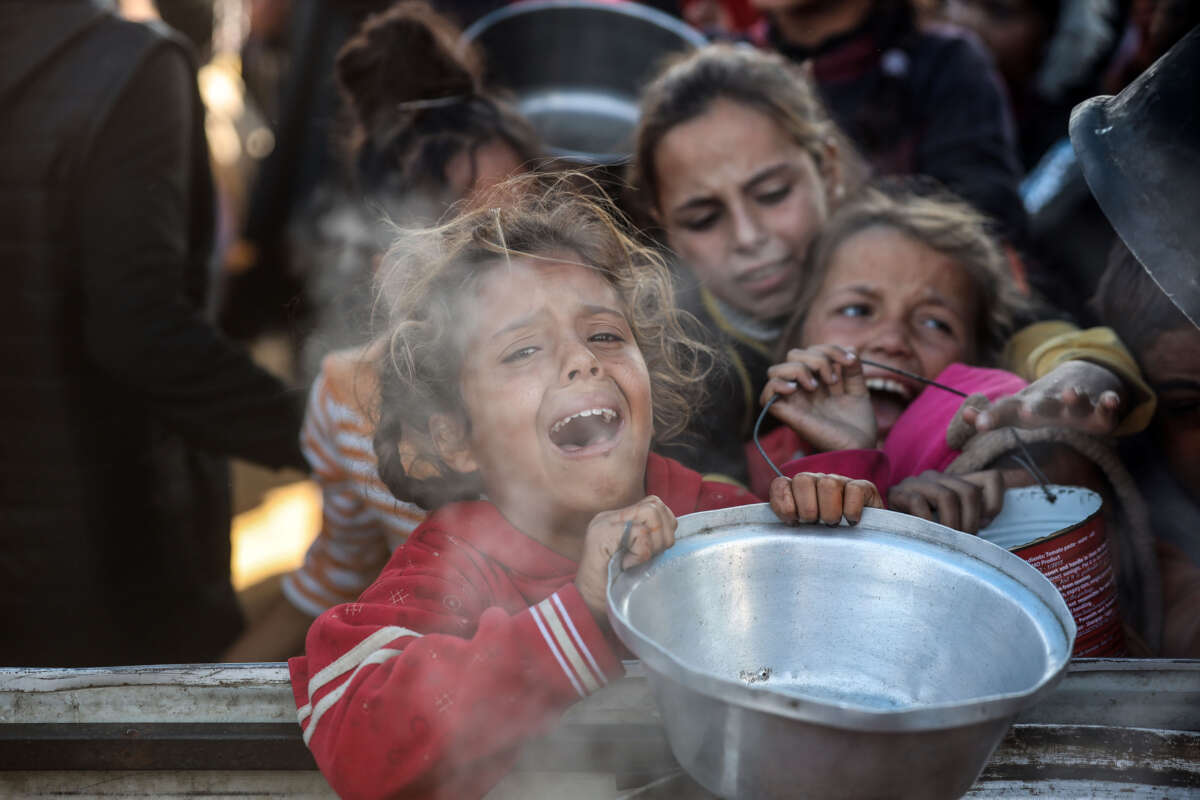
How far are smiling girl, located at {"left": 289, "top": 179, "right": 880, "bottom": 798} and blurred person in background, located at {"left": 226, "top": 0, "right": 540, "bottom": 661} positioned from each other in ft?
0.64

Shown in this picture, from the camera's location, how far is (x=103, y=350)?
2.00 metres

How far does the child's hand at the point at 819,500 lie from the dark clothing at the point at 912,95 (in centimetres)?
166

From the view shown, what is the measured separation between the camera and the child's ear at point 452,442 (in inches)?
53.8

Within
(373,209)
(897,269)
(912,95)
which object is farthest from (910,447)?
(912,95)

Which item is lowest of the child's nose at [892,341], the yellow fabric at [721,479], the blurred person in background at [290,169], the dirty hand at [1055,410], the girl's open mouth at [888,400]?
the blurred person in background at [290,169]

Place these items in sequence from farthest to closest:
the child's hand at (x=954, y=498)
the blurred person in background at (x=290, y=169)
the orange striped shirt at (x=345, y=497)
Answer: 1. the blurred person in background at (x=290, y=169)
2. the orange striped shirt at (x=345, y=497)
3. the child's hand at (x=954, y=498)

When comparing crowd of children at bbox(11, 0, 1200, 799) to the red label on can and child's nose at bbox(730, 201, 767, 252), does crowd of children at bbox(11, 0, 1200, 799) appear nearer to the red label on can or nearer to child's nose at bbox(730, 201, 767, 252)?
child's nose at bbox(730, 201, 767, 252)

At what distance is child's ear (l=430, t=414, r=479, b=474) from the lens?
4.49 feet

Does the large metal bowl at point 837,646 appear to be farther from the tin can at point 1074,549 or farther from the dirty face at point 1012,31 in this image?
the dirty face at point 1012,31

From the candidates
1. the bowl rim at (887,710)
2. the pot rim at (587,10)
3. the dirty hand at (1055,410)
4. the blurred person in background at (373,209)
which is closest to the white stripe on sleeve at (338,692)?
the bowl rim at (887,710)

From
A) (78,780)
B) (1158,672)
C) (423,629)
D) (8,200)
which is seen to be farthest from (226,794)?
(8,200)

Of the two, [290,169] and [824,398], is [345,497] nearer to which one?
[824,398]

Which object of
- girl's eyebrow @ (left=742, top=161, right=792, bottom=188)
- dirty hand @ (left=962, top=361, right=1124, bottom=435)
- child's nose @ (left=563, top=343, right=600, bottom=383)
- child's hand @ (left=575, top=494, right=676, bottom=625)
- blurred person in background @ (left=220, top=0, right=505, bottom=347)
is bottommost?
blurred person in background @ (left=220, top=0, right=505, bottom=347)

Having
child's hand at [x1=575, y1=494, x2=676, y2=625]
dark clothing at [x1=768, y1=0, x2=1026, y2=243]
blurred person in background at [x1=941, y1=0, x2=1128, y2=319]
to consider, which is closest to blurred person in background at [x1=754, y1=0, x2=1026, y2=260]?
dark clothing at [x1=768, y1=0, x2=1026, y2=243]
